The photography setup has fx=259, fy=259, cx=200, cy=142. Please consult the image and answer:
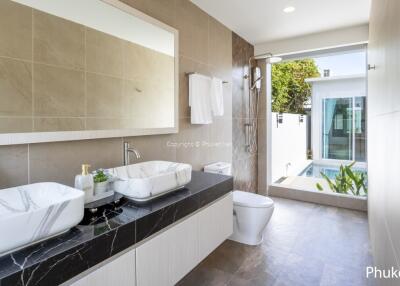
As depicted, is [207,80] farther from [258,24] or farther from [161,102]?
[258,24]

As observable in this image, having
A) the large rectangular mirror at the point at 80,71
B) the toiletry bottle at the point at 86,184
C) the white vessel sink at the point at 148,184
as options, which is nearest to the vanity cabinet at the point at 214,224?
the white vessel sink at the point at 148,184

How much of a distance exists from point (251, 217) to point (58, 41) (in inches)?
83.6

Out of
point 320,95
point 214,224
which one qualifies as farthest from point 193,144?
point 320,95

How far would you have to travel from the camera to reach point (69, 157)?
5.19 ft

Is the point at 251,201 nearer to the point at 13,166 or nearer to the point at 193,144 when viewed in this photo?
the point at 193,144

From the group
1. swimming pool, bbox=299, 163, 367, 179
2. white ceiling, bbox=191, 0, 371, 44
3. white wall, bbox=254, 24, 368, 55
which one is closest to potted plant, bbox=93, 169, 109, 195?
white ceiling, bbox=191, 0, 371, 44

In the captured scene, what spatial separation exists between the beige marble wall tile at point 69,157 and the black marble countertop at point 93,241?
1.45 feet

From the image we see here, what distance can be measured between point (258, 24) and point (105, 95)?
2.29 meters

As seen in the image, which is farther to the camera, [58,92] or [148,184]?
[58,92]

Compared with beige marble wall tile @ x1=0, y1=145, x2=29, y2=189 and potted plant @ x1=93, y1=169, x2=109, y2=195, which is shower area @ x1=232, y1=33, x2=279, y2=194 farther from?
beige marble wall tile @ x1=0, y1=145, x2=29, y2=189

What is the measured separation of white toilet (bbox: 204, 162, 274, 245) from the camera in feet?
8.18

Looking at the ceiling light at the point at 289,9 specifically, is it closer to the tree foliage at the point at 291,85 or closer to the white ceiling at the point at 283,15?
the white ceiling at the point at 283,15

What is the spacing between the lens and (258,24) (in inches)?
126

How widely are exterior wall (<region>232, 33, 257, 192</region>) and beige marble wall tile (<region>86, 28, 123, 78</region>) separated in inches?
74.1
